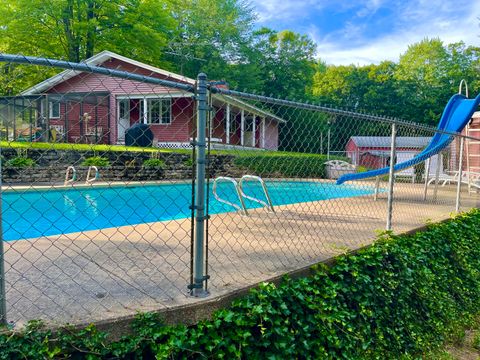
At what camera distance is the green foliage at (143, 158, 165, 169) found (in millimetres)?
11406

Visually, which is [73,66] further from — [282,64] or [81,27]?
[282,64]

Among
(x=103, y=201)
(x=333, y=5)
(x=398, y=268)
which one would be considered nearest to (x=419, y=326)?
(x=398, y=268)

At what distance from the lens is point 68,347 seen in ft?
5.76

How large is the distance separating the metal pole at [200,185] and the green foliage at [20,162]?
9497 millimetres

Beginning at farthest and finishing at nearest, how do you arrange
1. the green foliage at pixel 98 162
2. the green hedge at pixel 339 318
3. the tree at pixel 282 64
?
the tree at pixel 282 64 → the green foliage at pixel 98 162 → the green hedge at pixel 339 318

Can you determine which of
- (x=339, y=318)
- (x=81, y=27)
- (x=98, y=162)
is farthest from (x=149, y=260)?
(x=81, y=27)

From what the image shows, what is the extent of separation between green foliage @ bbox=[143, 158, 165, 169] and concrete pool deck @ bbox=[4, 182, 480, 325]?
6.69m

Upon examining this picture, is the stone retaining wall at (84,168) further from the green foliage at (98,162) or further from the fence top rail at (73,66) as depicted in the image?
the fence top rail at (73,66)

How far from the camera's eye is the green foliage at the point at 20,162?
9.88 m

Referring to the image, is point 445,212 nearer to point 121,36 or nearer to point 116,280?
point 116,280

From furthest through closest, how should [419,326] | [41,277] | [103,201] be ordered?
1. [103,201]
2. [419,326]
3. [41,277]

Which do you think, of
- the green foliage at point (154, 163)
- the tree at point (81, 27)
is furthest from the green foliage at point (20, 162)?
the tree at point (81, 27)

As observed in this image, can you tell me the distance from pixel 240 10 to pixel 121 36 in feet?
45.3

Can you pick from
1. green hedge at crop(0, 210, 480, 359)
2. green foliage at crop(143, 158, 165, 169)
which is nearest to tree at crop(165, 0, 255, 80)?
green foliage at crop(143, 158, 165, 169)
